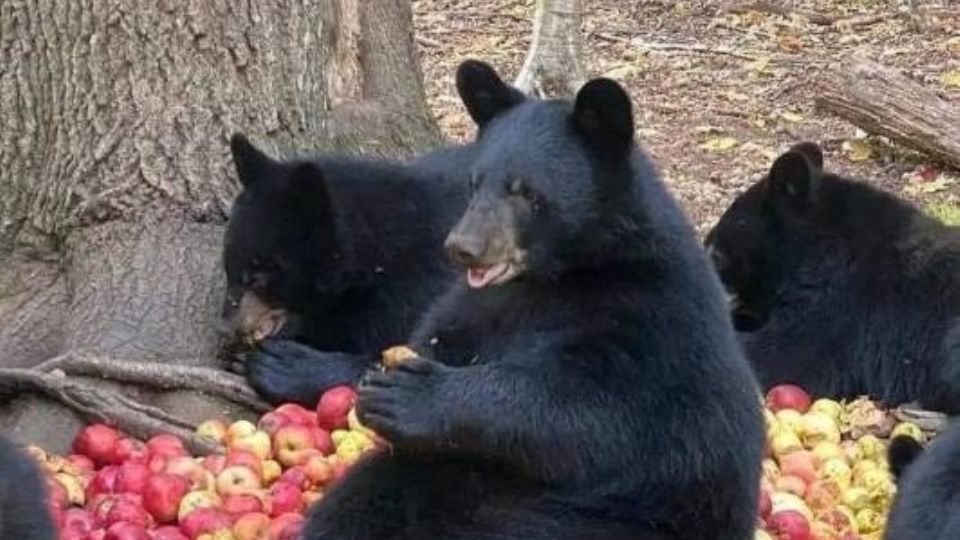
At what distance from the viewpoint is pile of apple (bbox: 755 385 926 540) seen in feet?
18.5

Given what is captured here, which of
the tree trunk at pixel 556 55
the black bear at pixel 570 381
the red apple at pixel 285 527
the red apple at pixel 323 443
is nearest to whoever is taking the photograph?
the black bear at pixel 570 381

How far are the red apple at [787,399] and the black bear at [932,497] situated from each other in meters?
1.70

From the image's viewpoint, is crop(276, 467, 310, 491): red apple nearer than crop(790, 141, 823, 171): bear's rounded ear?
Yes

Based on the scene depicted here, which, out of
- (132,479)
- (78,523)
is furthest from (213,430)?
(78,523)

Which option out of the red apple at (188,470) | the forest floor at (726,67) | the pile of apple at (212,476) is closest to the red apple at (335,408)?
the pile of apple at (212,476)

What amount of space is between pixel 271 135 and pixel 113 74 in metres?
0.61

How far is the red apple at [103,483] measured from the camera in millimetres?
5648

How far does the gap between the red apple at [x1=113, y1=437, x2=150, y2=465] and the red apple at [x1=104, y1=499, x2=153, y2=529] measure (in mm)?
379

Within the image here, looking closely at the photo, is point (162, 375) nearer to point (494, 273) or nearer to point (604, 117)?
point (494, 273)

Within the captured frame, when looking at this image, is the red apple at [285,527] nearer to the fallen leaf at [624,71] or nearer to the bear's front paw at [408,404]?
the bear's front paw at [408,404]

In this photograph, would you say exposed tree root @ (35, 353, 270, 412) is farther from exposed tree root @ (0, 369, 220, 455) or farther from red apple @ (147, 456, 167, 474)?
red apple @ (147, 456, 167, 474)

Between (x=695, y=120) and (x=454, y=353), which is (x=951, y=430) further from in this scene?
(x=695, y=120)

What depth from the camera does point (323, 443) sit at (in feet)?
19.2

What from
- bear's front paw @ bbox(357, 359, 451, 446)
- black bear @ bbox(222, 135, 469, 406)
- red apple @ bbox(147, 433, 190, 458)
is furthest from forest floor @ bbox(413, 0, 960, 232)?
bear's front paw @ bbox(357, 359, 451, 446)
